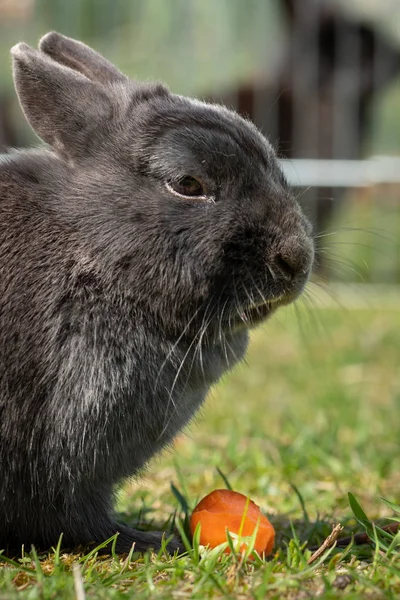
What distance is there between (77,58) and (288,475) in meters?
1.77

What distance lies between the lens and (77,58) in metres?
2.88

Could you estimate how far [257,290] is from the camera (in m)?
2.39

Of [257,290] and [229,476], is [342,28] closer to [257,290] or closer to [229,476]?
[229,476]

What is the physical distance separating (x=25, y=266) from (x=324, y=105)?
754cm

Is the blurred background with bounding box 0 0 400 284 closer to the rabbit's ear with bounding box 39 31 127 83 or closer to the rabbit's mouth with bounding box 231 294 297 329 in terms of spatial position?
the rabbit's ear with bounding box 39 31 127 83

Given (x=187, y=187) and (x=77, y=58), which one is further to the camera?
(x=77, y=58)

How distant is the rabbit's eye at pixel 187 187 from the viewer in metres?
2.42

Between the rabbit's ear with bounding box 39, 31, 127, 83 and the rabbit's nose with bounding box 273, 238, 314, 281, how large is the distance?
2.76ft

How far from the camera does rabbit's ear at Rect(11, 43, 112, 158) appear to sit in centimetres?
249

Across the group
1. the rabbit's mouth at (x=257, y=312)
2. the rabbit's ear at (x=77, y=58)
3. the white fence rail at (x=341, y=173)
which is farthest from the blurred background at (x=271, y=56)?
the rabbit's mouth at (x=257, y=312)

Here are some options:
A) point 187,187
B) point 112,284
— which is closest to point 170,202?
point 187,187

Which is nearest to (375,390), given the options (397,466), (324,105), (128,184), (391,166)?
(397,466)

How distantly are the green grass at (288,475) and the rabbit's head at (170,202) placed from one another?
567mm

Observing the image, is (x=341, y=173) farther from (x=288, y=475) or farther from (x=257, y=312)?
(x=257, y=312)
